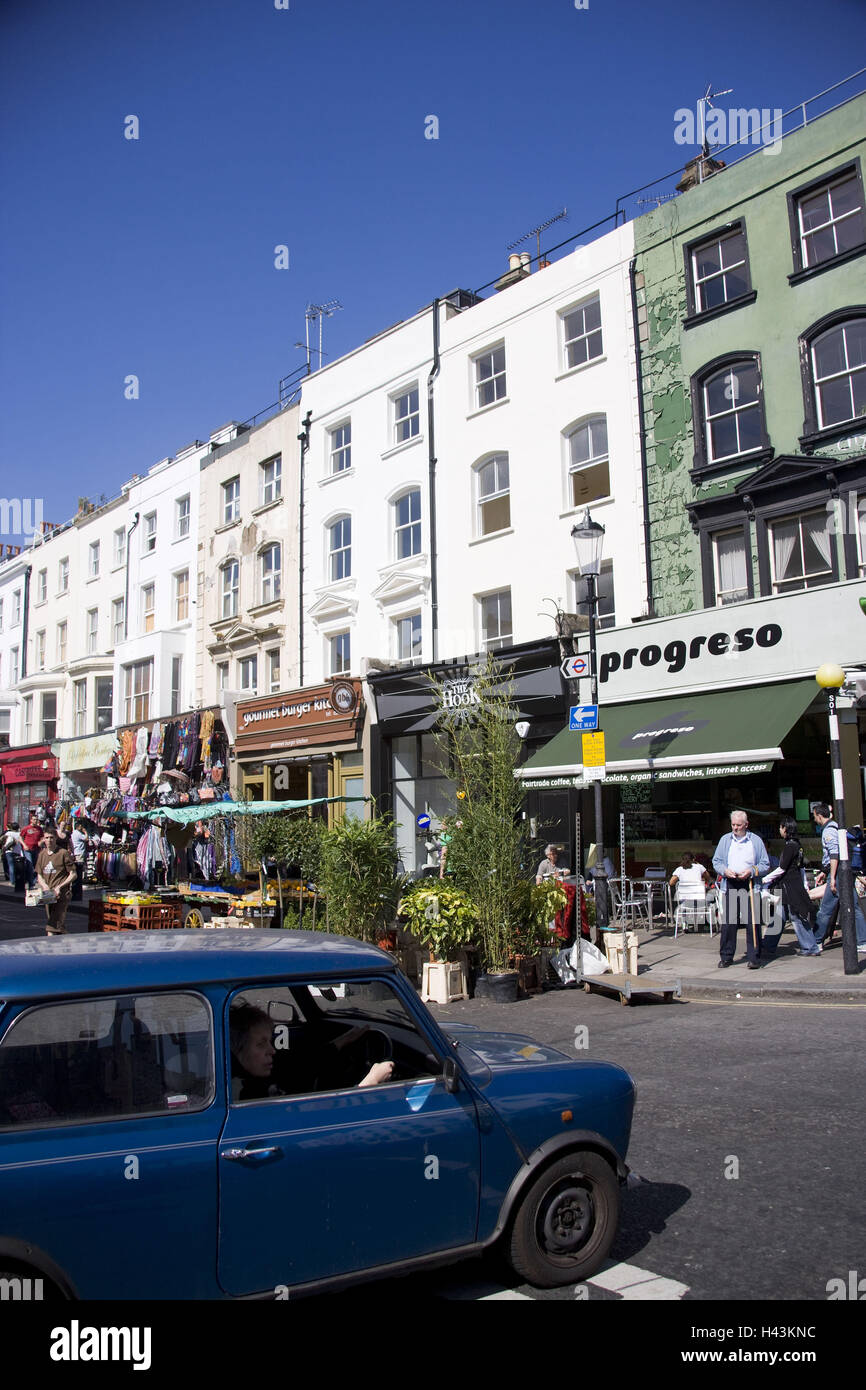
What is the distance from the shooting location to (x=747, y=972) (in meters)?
11.6

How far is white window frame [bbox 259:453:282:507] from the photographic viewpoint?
1139 inches

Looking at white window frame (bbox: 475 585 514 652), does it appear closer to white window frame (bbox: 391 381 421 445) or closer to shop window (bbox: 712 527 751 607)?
white window frame (bbox: 391 381 421 445)

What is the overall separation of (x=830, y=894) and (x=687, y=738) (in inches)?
147

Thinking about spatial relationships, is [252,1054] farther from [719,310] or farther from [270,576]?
[270,576]

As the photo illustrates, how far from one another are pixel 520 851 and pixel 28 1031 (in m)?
8.67

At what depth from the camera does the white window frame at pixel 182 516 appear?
1303 inches

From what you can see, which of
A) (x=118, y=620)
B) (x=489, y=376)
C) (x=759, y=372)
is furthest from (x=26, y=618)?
(x=759, y=372)

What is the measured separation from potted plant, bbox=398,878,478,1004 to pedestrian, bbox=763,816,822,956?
4.15 m

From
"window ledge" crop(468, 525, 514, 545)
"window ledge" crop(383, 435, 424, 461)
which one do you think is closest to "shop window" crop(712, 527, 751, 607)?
"window ledge" crop(468, 525, 514, 545)

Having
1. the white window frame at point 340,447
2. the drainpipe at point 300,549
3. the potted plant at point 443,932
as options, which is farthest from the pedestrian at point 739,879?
the white window frame at point 340,447

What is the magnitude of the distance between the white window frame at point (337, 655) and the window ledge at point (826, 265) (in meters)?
13.5

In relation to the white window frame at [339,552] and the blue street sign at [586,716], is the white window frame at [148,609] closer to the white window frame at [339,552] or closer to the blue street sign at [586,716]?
the white window frame at [339,552]
